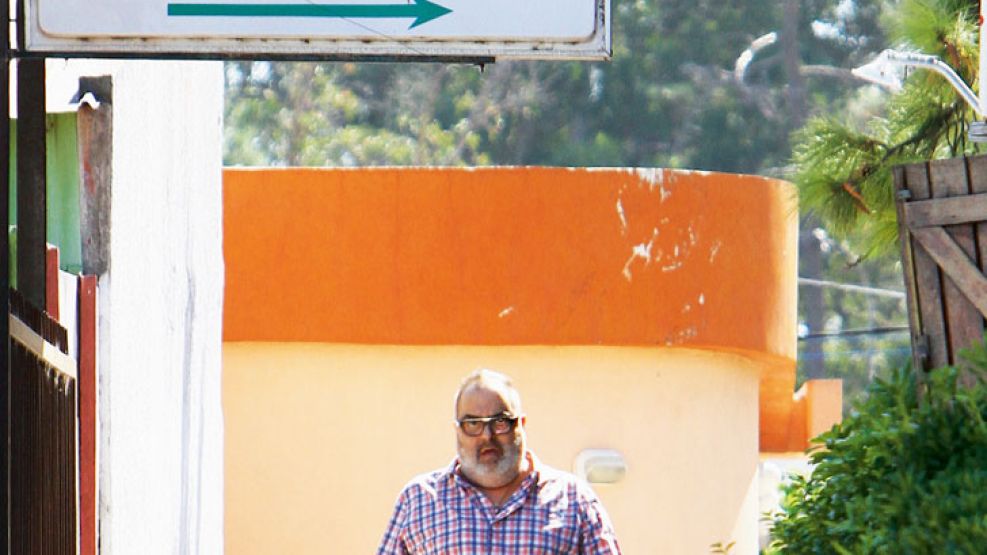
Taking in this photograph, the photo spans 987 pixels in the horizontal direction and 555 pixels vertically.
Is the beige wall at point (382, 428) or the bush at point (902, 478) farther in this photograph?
the beige wall at point (382, 428)

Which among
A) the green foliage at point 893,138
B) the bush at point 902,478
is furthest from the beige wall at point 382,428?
the bush at point 902,478

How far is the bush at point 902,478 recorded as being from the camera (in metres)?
3.57

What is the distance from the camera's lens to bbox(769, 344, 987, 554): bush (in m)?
3.57

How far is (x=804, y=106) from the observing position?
2800 centimetres

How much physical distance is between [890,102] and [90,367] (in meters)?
6.01

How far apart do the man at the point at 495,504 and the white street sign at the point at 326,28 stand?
4.08 feet

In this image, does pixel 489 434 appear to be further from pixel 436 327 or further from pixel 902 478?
pixel 436 327

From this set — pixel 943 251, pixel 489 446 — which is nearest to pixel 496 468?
pixel 489 446

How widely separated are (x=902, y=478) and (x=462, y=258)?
629 centimetres

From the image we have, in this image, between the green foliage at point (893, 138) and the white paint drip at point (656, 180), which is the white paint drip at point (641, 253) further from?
the green foliage at point (893, 138)

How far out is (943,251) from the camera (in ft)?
15.7

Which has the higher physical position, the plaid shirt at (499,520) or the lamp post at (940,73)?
the lamp post at (940,73)

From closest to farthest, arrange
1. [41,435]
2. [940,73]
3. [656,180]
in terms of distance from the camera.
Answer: [41,435], [940,73], [656,180]

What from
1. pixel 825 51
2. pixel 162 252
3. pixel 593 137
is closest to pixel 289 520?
pixel 162 252
